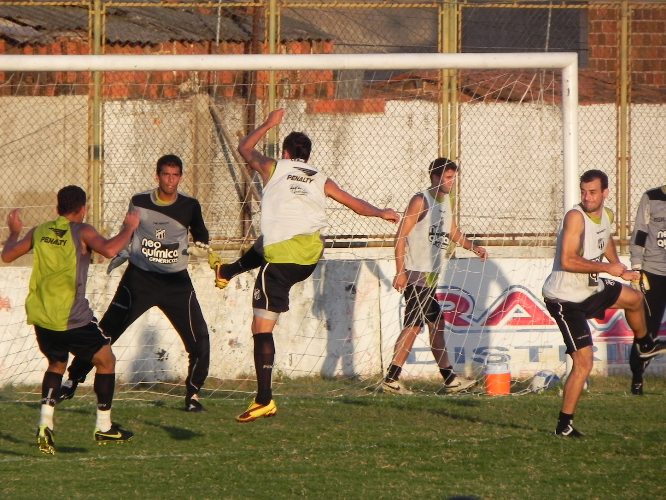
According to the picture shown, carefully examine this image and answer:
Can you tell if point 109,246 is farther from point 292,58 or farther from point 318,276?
point 318,276

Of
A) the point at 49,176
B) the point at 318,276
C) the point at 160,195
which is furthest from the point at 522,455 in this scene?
the point at 49,176

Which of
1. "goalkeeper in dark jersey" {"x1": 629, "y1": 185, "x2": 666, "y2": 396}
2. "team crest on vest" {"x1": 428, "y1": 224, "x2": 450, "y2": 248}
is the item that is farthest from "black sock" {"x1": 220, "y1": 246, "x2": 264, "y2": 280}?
"goalkeeper in dark jersey" {"x1": 629, "y1": 185, "x2": 666, "y2": 396}

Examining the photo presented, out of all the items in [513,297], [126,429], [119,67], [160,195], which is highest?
[119,67]

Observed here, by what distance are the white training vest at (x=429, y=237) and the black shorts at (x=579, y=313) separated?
2595mm

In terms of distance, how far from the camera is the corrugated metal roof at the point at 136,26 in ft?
45.1

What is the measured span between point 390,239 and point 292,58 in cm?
296

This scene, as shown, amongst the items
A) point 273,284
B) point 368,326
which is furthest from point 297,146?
point 368,326

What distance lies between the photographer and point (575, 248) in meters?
8.98

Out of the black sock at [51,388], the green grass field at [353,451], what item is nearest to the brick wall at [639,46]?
the green grass field at [353,451]

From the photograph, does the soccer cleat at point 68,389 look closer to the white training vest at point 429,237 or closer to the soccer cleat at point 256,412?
the soccer cleat at point 256,412

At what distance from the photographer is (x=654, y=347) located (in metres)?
11.1

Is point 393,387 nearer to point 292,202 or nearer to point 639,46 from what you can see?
point 292,202

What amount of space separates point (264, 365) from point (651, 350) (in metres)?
3.74

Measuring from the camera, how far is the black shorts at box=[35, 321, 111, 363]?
8578 mm
